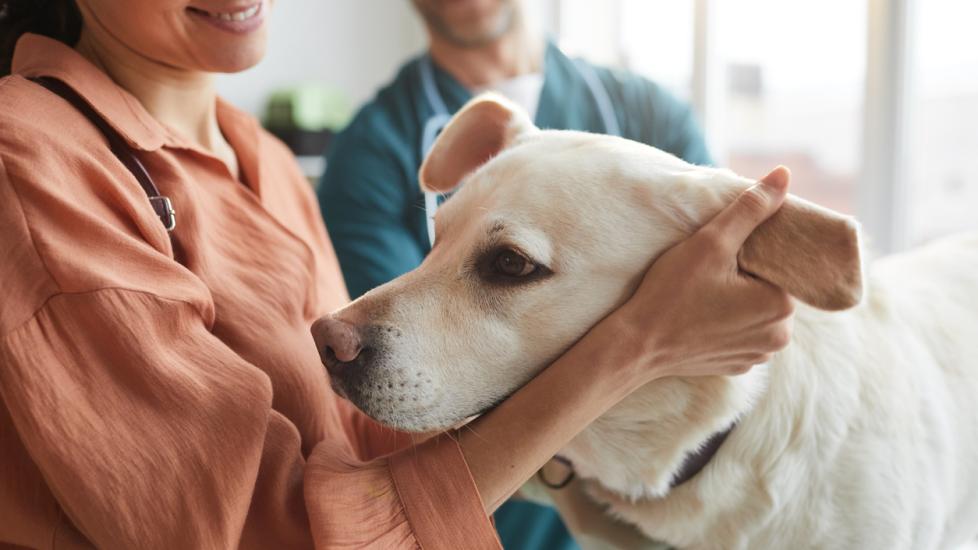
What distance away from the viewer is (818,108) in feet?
→ 7.68

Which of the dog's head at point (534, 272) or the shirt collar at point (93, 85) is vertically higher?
the shirt collar at point (93, 85)

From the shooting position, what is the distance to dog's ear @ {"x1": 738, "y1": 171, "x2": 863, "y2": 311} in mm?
890

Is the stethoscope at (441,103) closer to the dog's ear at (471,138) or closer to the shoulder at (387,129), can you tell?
the shoulder at (387,129)

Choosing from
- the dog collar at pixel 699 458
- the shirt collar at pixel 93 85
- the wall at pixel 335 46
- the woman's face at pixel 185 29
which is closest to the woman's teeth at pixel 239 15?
the woman's face at pixel 185 29

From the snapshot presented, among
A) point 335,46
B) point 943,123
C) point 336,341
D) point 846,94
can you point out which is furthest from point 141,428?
point 335,46

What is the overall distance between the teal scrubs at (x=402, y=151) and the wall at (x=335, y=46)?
2318 millimetres

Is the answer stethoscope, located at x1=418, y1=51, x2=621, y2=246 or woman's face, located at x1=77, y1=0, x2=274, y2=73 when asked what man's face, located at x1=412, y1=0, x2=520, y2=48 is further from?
woman's face, located at x1=77, y1=0, x2=274, y2=73

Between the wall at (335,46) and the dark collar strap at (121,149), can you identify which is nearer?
the dark collar strap at (121,149)

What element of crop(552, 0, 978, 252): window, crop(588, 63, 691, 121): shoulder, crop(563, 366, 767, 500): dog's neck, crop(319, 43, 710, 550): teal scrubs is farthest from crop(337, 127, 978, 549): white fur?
crop(552, 0, 978, 252): window

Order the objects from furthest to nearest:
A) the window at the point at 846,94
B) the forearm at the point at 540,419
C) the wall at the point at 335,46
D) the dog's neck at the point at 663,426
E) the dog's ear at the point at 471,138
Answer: the wall at the point at 335,46, the window at the point at 846,94, the dog's ear at the point at 471,138, the dog's neck at the point at 663,426, the forearm at the point at 540,419

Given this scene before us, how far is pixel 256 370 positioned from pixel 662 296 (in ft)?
1.43

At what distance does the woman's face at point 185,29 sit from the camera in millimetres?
1044

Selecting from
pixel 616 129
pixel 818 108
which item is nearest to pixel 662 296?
pixel 616 129

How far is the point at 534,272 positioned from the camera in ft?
3.20
